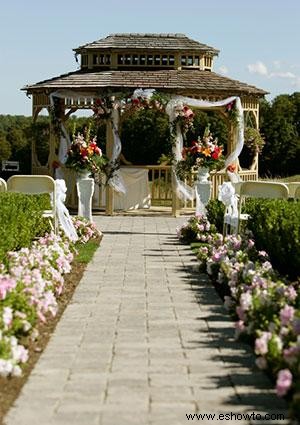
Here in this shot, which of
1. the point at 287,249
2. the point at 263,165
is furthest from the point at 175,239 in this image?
the point at 263,165

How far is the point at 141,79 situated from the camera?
21.2 metres

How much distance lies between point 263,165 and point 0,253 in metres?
24.9

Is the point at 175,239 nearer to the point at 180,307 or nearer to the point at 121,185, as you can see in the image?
the point at 121,185

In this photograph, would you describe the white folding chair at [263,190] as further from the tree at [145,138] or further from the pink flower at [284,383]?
the tree at [145,138]

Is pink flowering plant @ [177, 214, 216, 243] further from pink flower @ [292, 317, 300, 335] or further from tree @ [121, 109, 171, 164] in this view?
tree @ [121, 109, 171, 164]

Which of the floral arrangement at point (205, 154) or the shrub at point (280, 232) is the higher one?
the floral arrangement at point (205, 154)

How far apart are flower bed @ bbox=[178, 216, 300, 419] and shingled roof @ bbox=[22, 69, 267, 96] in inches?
413

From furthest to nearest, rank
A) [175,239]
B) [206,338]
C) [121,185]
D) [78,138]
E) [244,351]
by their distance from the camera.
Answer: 1. [121,185]
2. [78,138]
3. [175,239]
4. [206,338]
5. [244,351]

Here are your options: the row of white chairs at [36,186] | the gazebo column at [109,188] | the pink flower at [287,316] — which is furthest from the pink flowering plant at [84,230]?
the pink flower at [287,316]

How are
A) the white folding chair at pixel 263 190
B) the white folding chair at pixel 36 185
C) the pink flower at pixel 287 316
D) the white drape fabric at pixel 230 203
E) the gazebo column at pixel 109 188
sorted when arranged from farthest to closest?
the gazebo column at pixel 109 188, the white folding chair at pixel 36 185, the white drape fabric at pixel 230 203, the white folding chair at pixel 263 190, the pink flower at pixel 287 316

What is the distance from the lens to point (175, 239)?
1575 centimetres

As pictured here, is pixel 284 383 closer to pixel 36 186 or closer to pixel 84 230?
pixel 36 186

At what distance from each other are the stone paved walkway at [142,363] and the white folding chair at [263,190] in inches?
109

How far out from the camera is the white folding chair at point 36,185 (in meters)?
13.6
